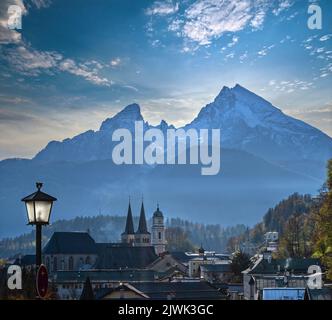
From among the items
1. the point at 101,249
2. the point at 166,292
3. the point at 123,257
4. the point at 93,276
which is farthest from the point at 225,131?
the point at 123,257

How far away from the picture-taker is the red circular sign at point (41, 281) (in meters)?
5.30

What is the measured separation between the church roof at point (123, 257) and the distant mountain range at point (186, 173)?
44.8 ft

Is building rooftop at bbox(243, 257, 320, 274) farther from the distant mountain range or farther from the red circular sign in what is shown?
the red circular sign

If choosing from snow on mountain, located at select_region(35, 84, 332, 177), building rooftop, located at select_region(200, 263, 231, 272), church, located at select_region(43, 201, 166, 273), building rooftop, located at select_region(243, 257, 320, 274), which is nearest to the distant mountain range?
snow on mountain, located at select_region(35, 84, 332, 177)

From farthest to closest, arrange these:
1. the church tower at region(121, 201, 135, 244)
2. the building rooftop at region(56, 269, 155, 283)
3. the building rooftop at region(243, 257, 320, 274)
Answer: the building rooftop at region(243, 257, 320, 274) < the building rooftop at region(56, 269, 155, 283) < the church tower at region(121, 201, 135, 244)

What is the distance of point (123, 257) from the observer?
37.8m

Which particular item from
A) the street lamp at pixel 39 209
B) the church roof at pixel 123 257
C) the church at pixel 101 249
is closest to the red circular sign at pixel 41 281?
the street lamp at pixel 39 209

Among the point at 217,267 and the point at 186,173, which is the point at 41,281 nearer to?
the point at 186,173

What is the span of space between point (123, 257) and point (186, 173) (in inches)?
1203

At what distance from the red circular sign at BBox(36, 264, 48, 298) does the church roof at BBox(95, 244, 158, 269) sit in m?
16.9

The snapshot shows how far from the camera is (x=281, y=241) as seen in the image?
37.6 m

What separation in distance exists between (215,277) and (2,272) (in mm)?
16289

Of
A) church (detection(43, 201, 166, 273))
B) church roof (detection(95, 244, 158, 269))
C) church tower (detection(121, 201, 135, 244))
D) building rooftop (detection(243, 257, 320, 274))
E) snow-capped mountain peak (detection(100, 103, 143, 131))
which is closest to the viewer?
snow-capped mountain peak (detection(100, 103, 143, 131))

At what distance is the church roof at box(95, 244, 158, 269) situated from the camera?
989 inches
